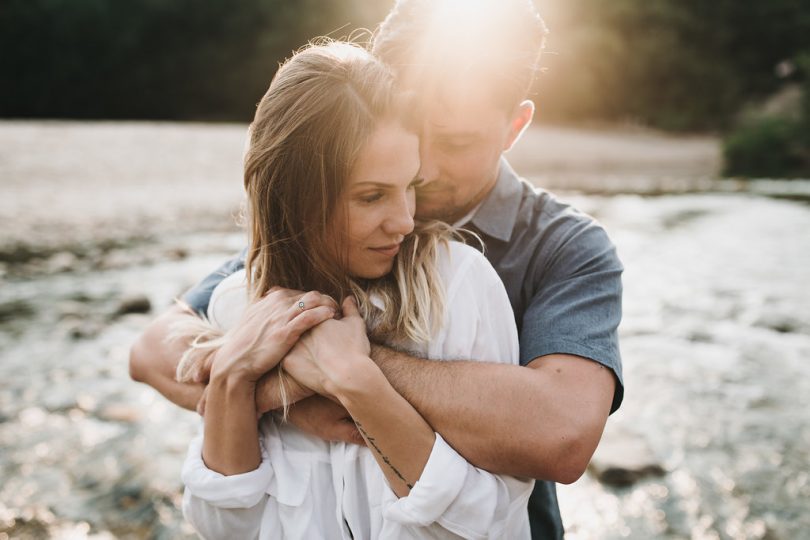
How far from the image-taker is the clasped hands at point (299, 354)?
1631 mm

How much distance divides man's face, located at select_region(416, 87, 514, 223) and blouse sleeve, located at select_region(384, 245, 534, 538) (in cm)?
40

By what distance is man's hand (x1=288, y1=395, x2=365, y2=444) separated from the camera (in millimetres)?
1650

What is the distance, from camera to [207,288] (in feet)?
7.53

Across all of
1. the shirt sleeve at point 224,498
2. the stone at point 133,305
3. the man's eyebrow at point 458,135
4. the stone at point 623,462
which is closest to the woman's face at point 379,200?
the man's eyebrow at point 458,135

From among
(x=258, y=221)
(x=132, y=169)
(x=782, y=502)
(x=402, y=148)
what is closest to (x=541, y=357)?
(x=402, y=148)

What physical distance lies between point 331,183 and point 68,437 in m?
3.43

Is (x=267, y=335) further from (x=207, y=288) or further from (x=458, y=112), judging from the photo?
(x=458, y=112)

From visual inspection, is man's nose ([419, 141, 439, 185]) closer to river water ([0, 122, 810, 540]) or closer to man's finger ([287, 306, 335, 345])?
man's finger ([287, 306, 335, 345])

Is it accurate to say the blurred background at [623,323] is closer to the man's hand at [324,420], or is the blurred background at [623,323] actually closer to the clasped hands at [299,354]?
the clasped hands at [299,354]

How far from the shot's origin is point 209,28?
46.8 meters

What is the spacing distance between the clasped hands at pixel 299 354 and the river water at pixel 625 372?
6.84 ft

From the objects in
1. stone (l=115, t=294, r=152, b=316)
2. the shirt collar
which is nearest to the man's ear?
the shirt collar

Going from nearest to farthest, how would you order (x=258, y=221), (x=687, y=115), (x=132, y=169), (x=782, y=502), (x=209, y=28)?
(x=258, y=221)
(x=782, y=502)
(x=132, y=169)
(x=687, y=115)
(x=209, y=28)

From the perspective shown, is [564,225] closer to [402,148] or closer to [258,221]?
[402,148]
